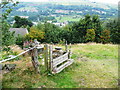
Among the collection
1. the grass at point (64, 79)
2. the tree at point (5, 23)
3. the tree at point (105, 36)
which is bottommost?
the tree at point (105, 36)

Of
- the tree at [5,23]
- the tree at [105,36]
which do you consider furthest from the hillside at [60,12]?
the tree at [5,23]

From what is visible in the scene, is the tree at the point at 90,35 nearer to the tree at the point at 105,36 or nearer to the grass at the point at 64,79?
the tree at the point at 105,36

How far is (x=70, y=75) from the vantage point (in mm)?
8680

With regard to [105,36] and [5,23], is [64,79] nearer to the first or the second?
[5,23]

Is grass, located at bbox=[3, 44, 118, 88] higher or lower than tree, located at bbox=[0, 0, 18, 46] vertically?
lower

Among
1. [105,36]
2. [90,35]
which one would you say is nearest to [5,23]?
[90,35]

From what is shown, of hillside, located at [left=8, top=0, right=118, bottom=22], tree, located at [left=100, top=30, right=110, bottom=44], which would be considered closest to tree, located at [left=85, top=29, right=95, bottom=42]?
tree, located at [left=100, top=30, right=110, bottom=44]

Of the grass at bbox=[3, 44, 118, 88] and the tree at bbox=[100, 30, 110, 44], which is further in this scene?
the tree at bbox=[100, 30, 110, 44]

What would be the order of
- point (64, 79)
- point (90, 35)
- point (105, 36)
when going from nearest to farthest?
point (64, 79) < point (90, 35) < point (105, 36)

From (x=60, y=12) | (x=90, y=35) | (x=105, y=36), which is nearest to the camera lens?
(x=90, y=35)

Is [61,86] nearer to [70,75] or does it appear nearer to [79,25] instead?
[70,75]

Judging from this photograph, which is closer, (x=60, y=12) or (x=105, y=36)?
(x=105, y=36)

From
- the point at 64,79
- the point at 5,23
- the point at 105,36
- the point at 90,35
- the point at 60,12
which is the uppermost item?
the point at 5,23

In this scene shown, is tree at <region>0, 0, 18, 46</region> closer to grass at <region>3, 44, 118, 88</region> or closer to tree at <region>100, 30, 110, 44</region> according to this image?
grass at <region>3, 44, 118, 88</region>
